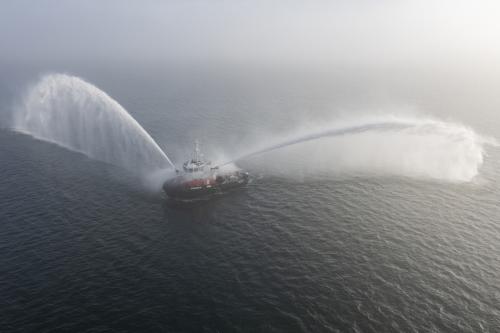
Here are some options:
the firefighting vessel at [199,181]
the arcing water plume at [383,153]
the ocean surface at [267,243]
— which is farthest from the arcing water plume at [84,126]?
the arcing water plume at [383,153]

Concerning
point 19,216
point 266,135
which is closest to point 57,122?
point 19,216

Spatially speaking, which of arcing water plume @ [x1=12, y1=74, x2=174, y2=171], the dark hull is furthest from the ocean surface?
arcing water plume @ [x1=12, y1=74, x2=174, y2=171]

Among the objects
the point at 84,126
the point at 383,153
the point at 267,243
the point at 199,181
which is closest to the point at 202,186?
the point at 199,181

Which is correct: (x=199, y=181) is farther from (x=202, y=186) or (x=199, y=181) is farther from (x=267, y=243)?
(x=267, y=243)

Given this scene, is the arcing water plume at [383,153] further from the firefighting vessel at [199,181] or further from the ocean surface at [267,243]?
the firefighting vessel at [199,181]

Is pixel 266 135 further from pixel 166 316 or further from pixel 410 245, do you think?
pixel 166 316

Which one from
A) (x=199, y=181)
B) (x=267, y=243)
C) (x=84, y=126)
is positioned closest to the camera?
(x=267, y=243)
